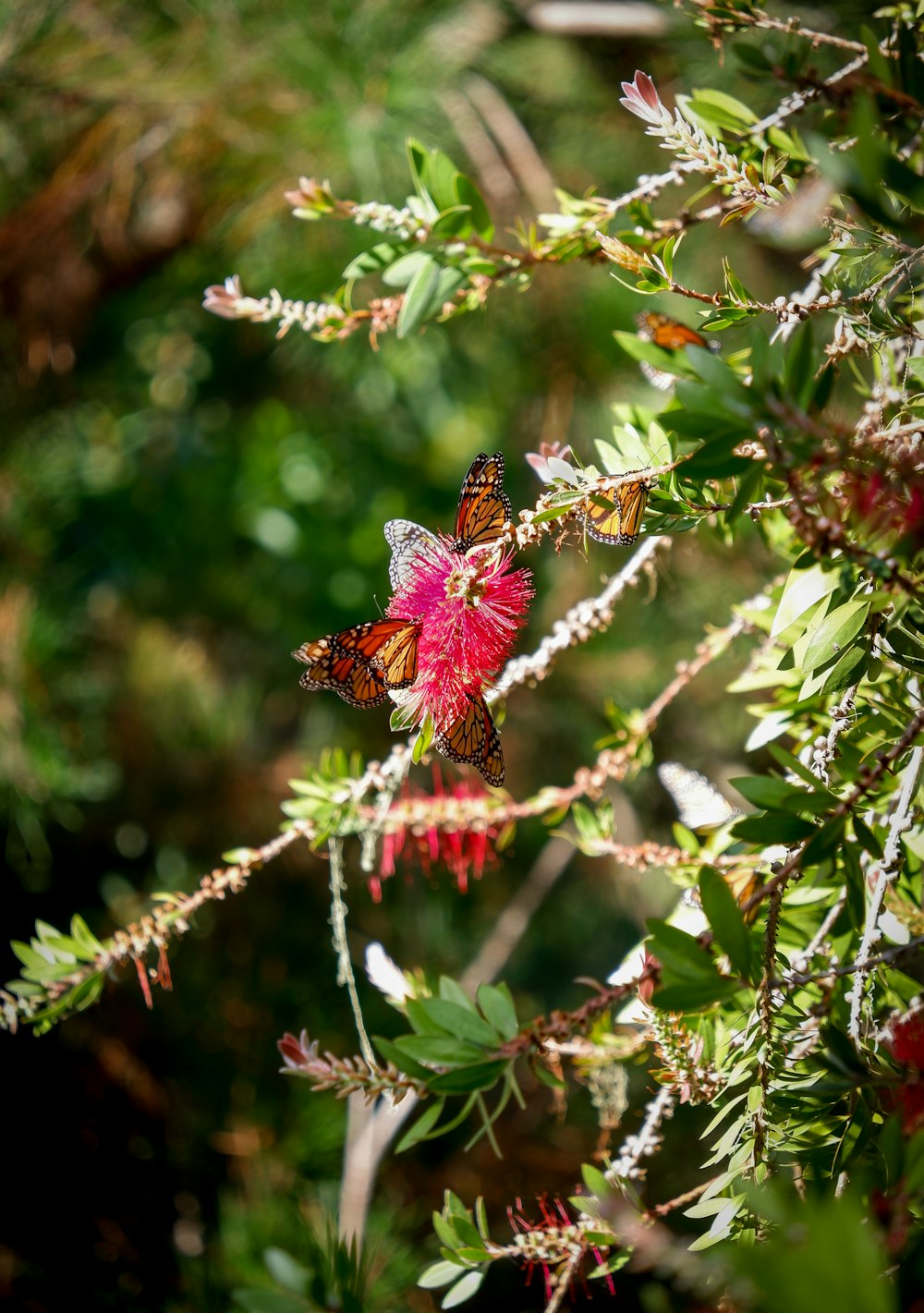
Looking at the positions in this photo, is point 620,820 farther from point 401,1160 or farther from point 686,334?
point 686,334

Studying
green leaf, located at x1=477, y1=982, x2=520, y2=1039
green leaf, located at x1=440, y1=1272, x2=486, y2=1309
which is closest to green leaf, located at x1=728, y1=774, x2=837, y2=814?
green leaf, located at x1=477, y1=982, x2=520, y2=1039

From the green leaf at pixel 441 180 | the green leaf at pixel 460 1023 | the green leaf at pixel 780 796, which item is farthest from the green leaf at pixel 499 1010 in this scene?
the green leaf at pixel 441 180

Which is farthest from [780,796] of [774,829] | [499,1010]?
[499,1010]

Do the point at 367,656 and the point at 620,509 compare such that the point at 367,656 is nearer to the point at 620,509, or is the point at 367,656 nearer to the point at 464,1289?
the point at 620,509

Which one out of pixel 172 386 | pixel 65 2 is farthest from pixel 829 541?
pixel 172 386

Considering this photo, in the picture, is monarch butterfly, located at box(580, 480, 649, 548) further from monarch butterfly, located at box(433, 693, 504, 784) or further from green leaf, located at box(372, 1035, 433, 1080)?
green leaf, located at box(372, 1035, 433, 1080)

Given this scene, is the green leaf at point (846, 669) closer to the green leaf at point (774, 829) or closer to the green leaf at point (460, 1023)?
the green leaf at point (774, 829)
